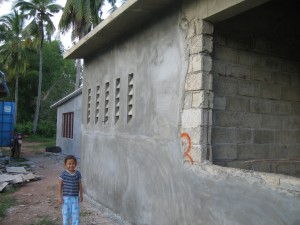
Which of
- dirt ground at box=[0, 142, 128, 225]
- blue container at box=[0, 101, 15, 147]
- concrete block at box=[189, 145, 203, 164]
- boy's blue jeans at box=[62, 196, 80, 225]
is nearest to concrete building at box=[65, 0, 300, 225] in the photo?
concrete block at box=[189, 145, 203, 164]

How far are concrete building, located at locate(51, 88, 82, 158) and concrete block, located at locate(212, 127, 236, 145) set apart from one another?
43.0 ft

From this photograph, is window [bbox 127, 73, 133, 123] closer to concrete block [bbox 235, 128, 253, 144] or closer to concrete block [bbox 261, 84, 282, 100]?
concrete block [bbox 235, 128, 253, 144]

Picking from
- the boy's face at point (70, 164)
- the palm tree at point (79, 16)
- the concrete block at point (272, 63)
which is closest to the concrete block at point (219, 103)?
the concrete block at point (272, 63)

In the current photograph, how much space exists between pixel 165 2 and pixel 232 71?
1.48 m

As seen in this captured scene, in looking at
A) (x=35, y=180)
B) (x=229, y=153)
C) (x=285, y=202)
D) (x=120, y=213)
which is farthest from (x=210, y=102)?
(x=35, y=180)

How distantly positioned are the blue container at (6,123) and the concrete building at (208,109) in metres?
12.6

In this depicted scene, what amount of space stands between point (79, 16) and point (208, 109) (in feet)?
65.6

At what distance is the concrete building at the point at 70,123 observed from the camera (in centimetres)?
1830

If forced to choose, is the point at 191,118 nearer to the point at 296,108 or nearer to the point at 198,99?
the point at 198,99

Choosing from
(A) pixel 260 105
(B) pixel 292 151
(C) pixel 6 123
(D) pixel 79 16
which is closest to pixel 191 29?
(A) pixel 260 105

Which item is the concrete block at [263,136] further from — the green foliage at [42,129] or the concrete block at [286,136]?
the green foliage at [42,129]

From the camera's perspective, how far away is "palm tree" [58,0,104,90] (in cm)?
2344

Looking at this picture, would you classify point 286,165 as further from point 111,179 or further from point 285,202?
point 111,179

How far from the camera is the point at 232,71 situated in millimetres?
5074
